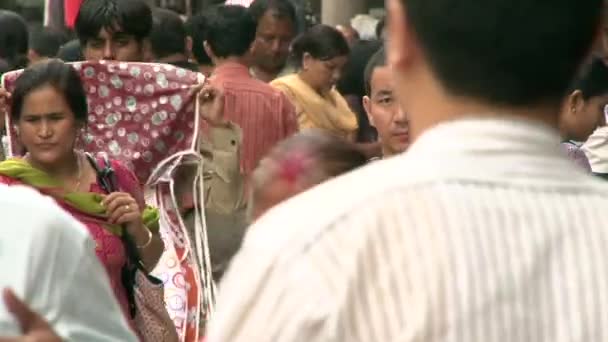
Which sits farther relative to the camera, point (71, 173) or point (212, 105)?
point (212, 105)

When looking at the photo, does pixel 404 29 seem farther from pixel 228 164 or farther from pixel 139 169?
pixel 228 164

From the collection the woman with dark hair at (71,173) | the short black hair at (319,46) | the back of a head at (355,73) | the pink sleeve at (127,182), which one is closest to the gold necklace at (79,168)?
the woman with dark hair at (71,173)

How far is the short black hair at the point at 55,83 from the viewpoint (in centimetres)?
561

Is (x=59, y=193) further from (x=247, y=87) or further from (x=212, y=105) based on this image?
(x=247, y=87)

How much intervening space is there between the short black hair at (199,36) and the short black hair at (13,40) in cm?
94

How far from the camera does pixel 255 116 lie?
25.3 feet

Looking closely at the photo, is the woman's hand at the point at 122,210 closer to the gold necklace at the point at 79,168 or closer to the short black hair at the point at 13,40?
the gold necklace at the point at 79,168

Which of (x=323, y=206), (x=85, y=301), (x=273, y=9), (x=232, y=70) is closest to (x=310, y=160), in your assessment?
(x=85, y=301)

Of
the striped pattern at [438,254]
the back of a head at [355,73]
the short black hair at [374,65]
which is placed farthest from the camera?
the back of a head at [355,73]

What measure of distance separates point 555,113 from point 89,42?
5797mm

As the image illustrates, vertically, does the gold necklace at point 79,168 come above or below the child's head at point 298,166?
below

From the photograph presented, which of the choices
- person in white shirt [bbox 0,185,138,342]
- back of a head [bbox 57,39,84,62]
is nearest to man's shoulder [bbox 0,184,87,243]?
person in white shirt [bbox 0,185,138,342]

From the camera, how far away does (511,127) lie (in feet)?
6.33

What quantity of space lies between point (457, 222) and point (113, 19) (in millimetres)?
5790
